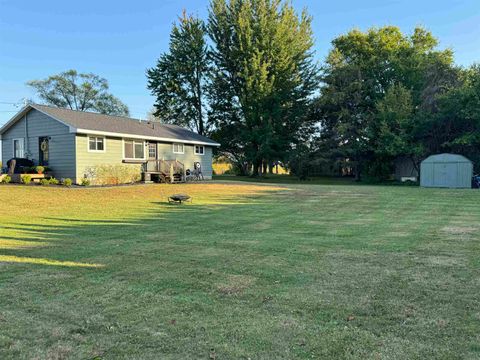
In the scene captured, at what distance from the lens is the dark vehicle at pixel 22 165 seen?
61.7ft

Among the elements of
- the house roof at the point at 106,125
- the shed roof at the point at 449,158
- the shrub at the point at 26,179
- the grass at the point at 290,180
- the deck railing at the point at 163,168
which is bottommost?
the grass at the point at 290,180

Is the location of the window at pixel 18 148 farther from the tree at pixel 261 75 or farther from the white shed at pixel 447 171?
the white shed at pixel 447 171

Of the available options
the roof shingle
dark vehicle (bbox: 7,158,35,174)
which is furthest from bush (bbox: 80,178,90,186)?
dark vehicle (bbox: 7,158,35,174)

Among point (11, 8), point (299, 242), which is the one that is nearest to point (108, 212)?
point (299, 242)

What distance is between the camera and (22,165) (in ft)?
63.5

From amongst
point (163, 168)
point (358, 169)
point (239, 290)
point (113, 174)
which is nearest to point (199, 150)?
point (163, 168)

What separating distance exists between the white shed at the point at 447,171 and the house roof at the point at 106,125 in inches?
627

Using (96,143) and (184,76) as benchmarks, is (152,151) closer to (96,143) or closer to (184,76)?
(96,143)

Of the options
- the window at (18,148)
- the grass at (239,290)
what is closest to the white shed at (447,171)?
the grass at (239,290)

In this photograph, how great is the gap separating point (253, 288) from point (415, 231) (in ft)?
16.7

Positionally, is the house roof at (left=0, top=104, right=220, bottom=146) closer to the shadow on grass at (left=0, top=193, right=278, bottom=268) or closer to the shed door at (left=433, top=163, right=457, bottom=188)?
the shadow on grass at (left=0, top=193, right=278, bottom=268)

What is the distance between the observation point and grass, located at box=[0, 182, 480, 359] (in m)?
2.82

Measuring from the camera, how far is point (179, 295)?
3916 mm

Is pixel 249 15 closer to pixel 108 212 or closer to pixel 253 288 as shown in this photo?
pixel 108 212
